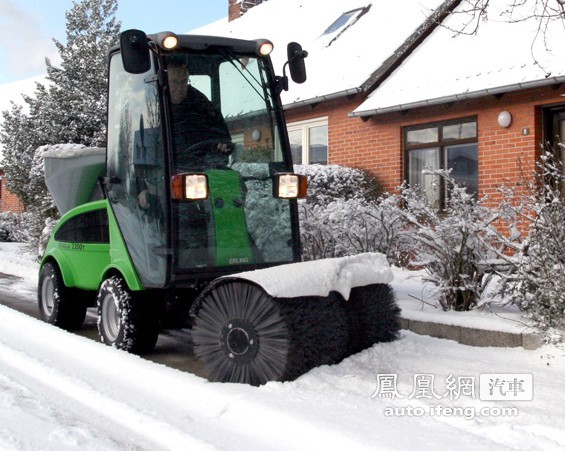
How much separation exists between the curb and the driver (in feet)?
7.15

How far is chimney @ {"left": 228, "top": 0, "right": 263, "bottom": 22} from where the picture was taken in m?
21.8

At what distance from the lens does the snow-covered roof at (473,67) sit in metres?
9.29

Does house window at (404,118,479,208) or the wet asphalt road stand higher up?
house window at (404,118,479,208)

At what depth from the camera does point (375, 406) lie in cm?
370

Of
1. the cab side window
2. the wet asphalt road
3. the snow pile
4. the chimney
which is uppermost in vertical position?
the chimney

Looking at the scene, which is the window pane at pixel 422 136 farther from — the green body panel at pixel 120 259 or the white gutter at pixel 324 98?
the green body panel at pixel 120 259

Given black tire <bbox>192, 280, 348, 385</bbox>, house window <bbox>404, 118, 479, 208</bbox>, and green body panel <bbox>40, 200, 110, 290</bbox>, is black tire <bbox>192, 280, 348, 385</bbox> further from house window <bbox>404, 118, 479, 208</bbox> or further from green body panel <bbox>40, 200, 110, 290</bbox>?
house window <bbox>404, 118, 479, 208</bbox>

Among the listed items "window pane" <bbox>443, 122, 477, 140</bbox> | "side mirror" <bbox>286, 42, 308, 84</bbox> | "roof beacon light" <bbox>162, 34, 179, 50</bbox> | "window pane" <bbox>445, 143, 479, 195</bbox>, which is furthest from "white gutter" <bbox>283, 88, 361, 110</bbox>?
"roof beacon light" <bbox>162, 34, 179, 50</bbox>

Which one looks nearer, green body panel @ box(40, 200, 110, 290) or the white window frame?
green body panel @ box(40, 200, 110, 290)

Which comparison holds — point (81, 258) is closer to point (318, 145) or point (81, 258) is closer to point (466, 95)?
point (466, 95)

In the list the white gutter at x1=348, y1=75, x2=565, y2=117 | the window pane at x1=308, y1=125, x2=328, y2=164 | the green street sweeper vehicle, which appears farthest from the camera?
the window pane at x1=308, y1=125, x2=328, y2=164

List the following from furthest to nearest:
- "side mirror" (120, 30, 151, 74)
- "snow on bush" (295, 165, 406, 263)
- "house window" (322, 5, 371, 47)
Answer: "house window" (322, 5, 371, 47)
"snow on bush" (295, 165, 406, 263)
"side mirror" (120, 30, 151, 74)

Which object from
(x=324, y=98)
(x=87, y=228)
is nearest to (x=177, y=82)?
(x=87, y=228)

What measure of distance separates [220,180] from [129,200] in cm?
78
